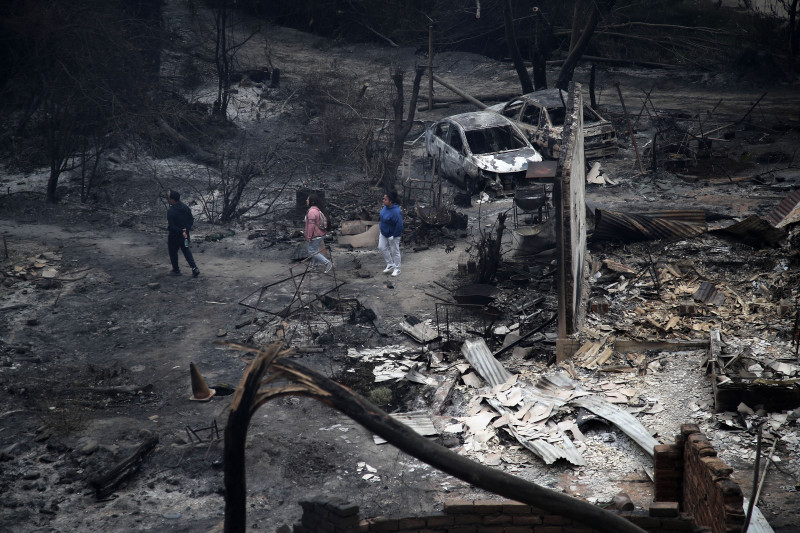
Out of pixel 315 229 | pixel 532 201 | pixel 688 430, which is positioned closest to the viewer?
pixel 688 430

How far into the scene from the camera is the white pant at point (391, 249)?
11.6 meters

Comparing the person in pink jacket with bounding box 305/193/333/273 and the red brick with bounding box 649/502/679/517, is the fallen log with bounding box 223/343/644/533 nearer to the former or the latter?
the red brick with bounding box 649/502/679/517

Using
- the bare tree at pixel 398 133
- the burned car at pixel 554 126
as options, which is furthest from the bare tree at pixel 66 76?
the burned car at pixel 554 126

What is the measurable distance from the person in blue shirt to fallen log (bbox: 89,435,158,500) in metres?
5.52

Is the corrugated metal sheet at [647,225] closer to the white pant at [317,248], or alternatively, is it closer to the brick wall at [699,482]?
the white pant at [317,248]

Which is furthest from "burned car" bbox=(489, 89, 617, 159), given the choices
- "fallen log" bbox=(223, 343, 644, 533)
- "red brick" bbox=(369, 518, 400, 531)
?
"fallen log" bbox=(223, 343, 644, 533)

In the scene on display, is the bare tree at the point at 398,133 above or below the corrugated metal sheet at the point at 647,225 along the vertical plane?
above

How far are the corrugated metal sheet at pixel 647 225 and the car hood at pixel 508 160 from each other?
3.29 m

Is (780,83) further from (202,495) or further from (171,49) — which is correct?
(202,495)

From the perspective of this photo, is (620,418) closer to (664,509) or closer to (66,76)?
(664,509)

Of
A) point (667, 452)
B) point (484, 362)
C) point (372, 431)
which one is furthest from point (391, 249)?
point (372, 431)

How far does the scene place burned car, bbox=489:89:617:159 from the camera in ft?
51.4

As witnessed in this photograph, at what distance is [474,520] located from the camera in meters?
4.70

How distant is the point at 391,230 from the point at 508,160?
449 cm
